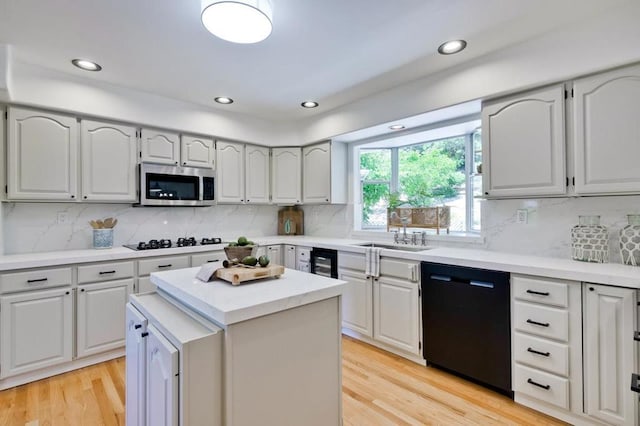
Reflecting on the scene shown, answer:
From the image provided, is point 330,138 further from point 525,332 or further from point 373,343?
point 525,332

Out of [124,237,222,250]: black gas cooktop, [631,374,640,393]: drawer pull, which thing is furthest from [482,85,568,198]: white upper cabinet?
[124,237,222,250]: black gas cooktop

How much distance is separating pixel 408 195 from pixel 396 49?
170cm

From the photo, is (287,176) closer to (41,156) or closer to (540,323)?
(41,156)

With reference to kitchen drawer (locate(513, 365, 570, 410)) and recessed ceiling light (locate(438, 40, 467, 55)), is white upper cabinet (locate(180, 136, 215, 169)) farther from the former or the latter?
kitchen drawer (locate(513, 365, 570, 410))


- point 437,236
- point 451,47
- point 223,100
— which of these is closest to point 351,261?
point 437,236

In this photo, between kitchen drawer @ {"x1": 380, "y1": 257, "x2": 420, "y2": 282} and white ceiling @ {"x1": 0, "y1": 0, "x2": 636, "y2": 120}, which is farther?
kitchen drawer @ {"x1": 380, "y1": 257, "x2": 420, "y2": 282}

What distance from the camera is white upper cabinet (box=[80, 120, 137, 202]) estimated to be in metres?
2.84

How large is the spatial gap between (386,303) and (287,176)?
2.16 meters

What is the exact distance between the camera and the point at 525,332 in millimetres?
2037

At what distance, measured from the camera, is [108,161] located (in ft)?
9.71

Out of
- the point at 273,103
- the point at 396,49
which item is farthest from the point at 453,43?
the point at 273,103

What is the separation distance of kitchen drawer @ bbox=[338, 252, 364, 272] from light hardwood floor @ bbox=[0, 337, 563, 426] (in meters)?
0.87

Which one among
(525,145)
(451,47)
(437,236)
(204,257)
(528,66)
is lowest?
(204,257)

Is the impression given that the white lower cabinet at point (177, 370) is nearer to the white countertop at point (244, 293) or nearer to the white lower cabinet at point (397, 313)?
the white countertop at point (244, 293)
